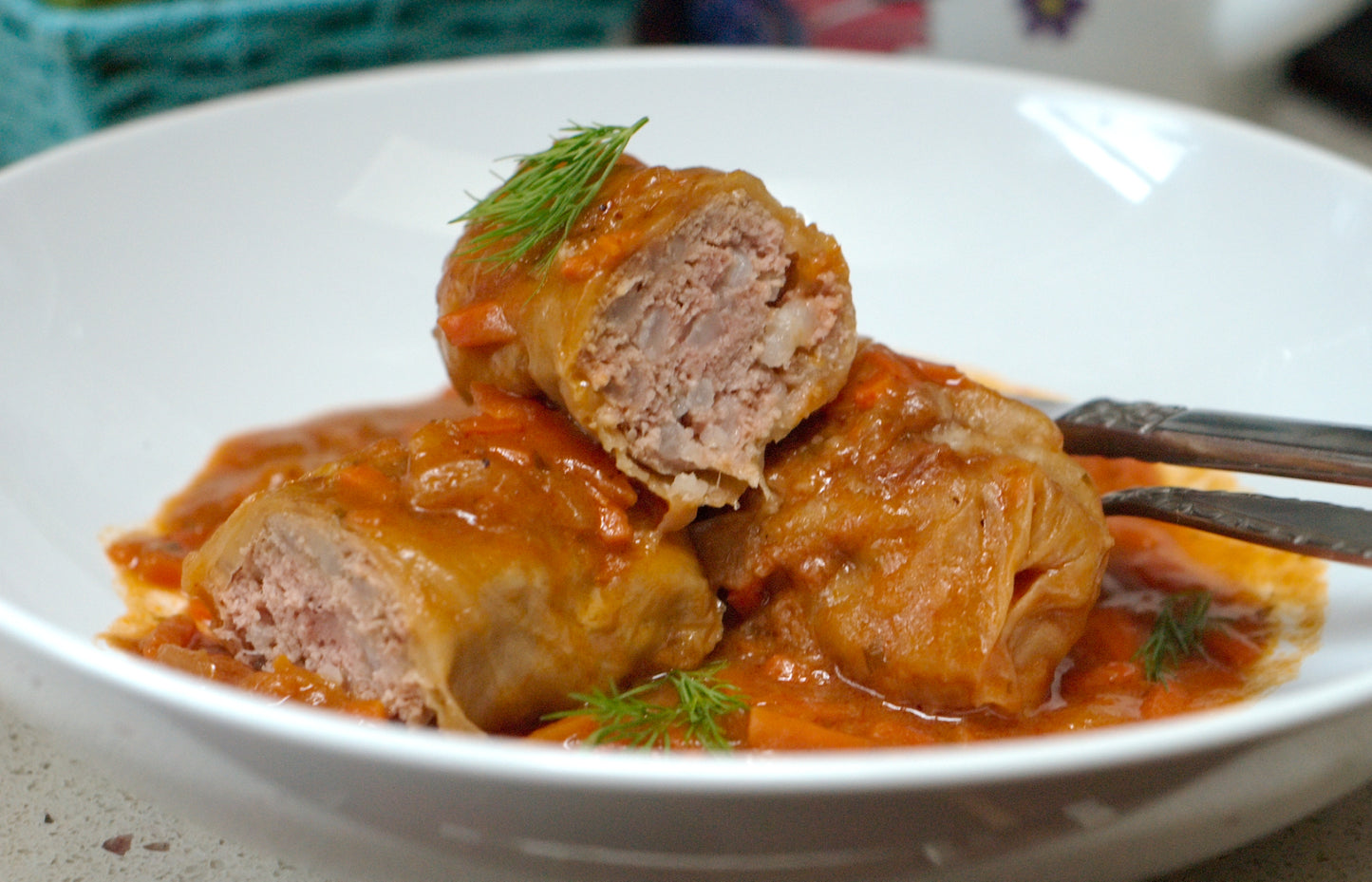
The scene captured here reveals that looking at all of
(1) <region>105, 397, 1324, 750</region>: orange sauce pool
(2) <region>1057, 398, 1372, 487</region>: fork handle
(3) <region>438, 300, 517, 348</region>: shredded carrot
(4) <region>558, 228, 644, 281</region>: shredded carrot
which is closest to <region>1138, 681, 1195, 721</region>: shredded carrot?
(1) <region>105, 397, 1324, 750</region>: orange sauce pool

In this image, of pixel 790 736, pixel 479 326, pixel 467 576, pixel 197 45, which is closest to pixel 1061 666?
pixel 790 736

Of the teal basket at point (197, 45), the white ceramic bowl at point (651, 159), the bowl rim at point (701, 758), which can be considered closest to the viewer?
the bowl rim at point (701, 758)

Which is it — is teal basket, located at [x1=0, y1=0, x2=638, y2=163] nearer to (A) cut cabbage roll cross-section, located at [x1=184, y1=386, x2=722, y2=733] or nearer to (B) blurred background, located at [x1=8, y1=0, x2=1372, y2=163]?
(B) blurred background, located at [x1=8, y1=0, x2=1372, y2=163]

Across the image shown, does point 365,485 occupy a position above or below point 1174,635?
above

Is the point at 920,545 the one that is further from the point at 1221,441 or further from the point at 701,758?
the point at 701,758

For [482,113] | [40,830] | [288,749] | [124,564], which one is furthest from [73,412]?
[288,749]

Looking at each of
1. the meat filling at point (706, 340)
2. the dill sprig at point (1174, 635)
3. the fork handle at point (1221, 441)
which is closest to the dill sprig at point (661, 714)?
the meat filling at point (706, 340)

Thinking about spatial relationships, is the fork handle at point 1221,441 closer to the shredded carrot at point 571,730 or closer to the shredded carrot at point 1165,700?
the shredded carrot at point 1165,700
